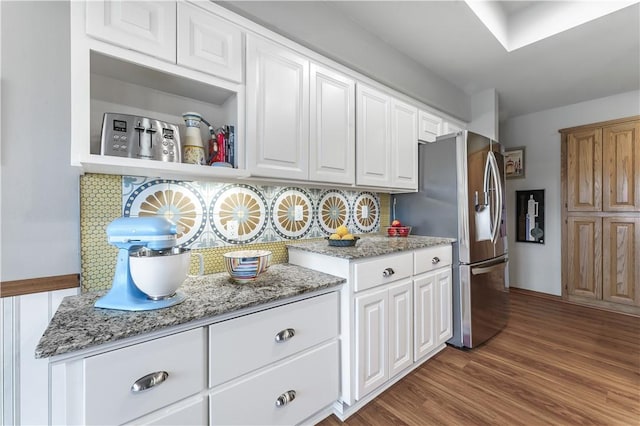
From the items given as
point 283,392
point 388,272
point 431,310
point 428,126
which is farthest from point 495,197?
point 283,392

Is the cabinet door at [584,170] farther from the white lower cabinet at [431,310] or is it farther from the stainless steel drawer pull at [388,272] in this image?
the stainless steel drawer pull at [388,272]

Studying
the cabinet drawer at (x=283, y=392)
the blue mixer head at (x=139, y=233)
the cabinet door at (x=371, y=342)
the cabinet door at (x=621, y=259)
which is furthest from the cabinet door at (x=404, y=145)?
the cabinet door at (x=621, y=259)

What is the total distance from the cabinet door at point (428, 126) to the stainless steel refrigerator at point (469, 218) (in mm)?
139

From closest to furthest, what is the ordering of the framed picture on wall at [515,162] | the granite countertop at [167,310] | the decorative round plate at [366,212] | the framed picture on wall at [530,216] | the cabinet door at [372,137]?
the granite countertop at [167,310] < the cabinet door at [372,137] < the decorative round plate at [366,212] < the framed picture on wall at [530,216] < the framed picture on wall at [515,162]

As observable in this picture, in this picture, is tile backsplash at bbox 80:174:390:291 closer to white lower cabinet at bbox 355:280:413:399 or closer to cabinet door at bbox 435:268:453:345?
white lower cabinet at bbox 355:280:413:399

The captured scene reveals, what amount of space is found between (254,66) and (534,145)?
159 inches

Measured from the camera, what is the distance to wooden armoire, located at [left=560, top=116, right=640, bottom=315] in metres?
2.88

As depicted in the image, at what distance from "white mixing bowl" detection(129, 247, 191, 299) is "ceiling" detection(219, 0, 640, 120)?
1228 millimetres

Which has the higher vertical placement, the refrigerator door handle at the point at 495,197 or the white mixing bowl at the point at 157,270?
the refrigerator door handle at the point at 495,197

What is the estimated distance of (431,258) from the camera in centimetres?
195

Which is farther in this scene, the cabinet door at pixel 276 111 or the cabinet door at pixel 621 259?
the cabinet door at pixel 621 259

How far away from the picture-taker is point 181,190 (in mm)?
1428

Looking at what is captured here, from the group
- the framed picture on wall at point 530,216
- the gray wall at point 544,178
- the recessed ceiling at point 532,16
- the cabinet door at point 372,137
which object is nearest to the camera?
the recessed ceiling at point 532,16

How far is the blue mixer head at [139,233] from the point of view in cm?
93
